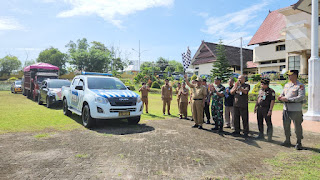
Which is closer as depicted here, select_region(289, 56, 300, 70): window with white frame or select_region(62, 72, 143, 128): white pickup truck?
select_region(62, 72, 143, 128): white pickup truck

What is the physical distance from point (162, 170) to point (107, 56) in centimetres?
5047

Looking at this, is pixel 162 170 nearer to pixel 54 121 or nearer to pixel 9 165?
pixel 9 165

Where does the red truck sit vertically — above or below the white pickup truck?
above

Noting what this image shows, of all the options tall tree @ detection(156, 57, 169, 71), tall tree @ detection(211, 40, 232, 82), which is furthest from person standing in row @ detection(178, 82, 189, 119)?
tall tree @ detection(156, 57, 169, 71)

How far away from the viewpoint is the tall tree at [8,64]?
64425 millimetres

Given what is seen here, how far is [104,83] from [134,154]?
4.16 m

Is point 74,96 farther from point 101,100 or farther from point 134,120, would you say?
point 134,120

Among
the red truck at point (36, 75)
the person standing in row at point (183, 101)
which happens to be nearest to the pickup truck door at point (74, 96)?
the person standing in row at point (183, 101)

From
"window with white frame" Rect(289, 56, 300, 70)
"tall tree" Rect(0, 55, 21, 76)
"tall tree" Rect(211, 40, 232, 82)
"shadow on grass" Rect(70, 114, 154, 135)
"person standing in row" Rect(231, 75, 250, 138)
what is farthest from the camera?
"tall tree" Rect(0, 55, 21, 76)

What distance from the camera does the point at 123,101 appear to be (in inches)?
274

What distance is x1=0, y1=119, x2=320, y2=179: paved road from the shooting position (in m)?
3.59

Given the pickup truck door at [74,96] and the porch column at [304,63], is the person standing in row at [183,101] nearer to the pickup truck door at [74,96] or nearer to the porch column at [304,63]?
the pickup truck door at [74,96]

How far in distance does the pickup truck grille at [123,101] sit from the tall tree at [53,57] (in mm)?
59003

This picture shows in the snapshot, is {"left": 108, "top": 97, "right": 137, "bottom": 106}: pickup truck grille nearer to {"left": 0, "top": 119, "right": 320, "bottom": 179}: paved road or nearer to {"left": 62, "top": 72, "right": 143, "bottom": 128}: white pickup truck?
{"left": 62, "top": 72, "right": 143, "bottom": 128}: white pickup truck
